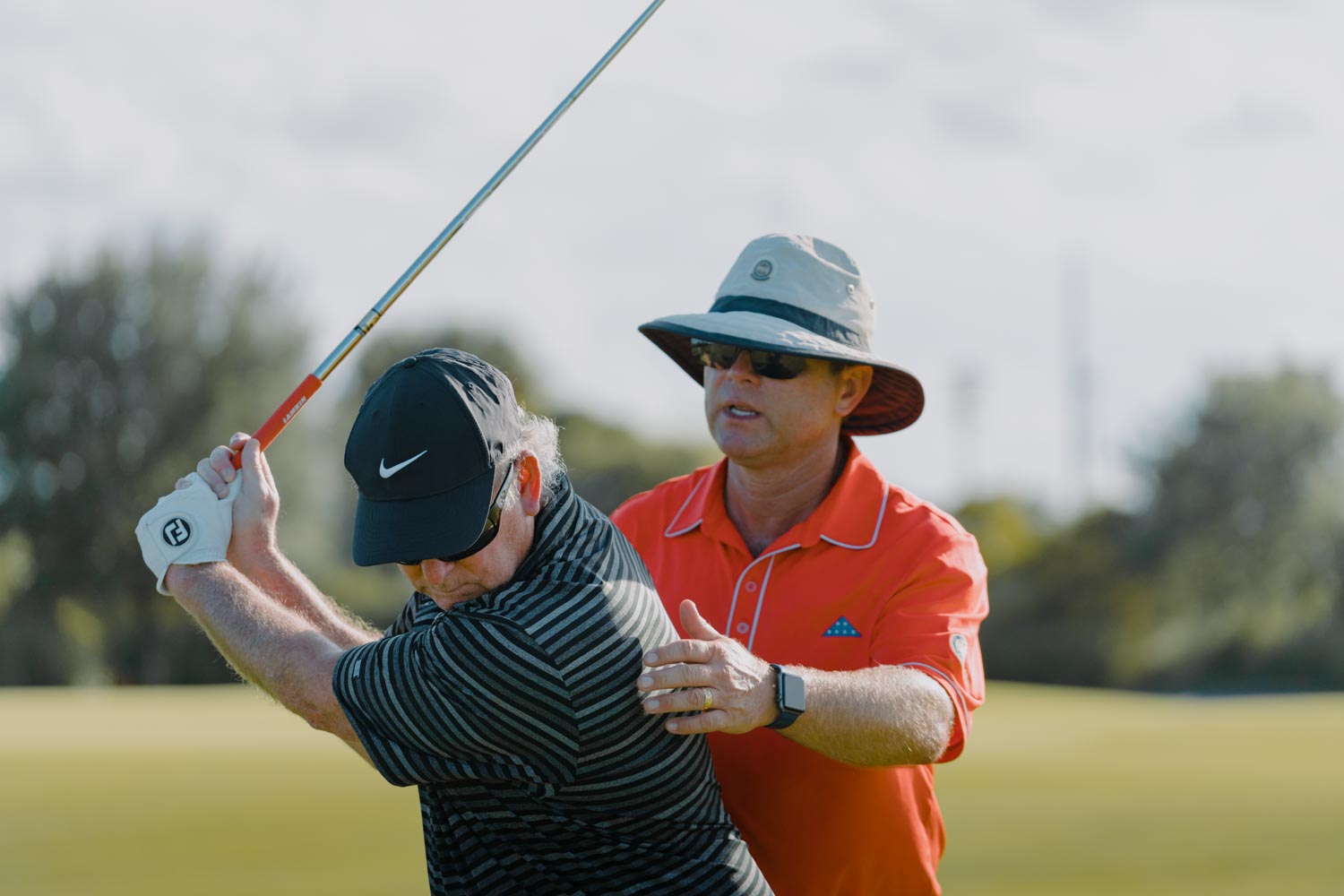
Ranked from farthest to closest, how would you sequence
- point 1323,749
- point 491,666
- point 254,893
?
point 1323,749 < point 254,893 < point 491,666

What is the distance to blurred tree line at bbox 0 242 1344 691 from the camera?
3650cm

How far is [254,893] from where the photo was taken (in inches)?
316

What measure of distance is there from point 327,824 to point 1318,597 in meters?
38.1

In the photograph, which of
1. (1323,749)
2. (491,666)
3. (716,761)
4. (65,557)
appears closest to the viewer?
(491,666)

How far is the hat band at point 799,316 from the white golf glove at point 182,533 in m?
1.35

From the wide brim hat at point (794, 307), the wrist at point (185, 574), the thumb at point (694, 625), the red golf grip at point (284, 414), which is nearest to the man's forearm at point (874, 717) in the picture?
the thumb at point (694, 625)

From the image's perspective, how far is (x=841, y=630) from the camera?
3.44m

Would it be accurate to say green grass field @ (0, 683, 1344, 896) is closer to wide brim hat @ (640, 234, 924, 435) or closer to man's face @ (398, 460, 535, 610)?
→ wide brim hat @ (640, 234, 924, 435)

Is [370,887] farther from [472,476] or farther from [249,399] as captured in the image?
[249,399]

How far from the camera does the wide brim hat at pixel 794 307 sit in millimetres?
3574

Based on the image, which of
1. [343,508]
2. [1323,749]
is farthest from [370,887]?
[343,508]

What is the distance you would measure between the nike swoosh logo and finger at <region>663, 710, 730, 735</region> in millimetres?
584

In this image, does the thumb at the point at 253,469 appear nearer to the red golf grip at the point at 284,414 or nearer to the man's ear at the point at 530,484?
the red golf grip at the point at 284,414

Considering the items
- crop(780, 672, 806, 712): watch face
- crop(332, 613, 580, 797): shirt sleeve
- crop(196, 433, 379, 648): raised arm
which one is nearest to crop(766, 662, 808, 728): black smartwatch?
crop(780, 672, 806, 712): watch face
